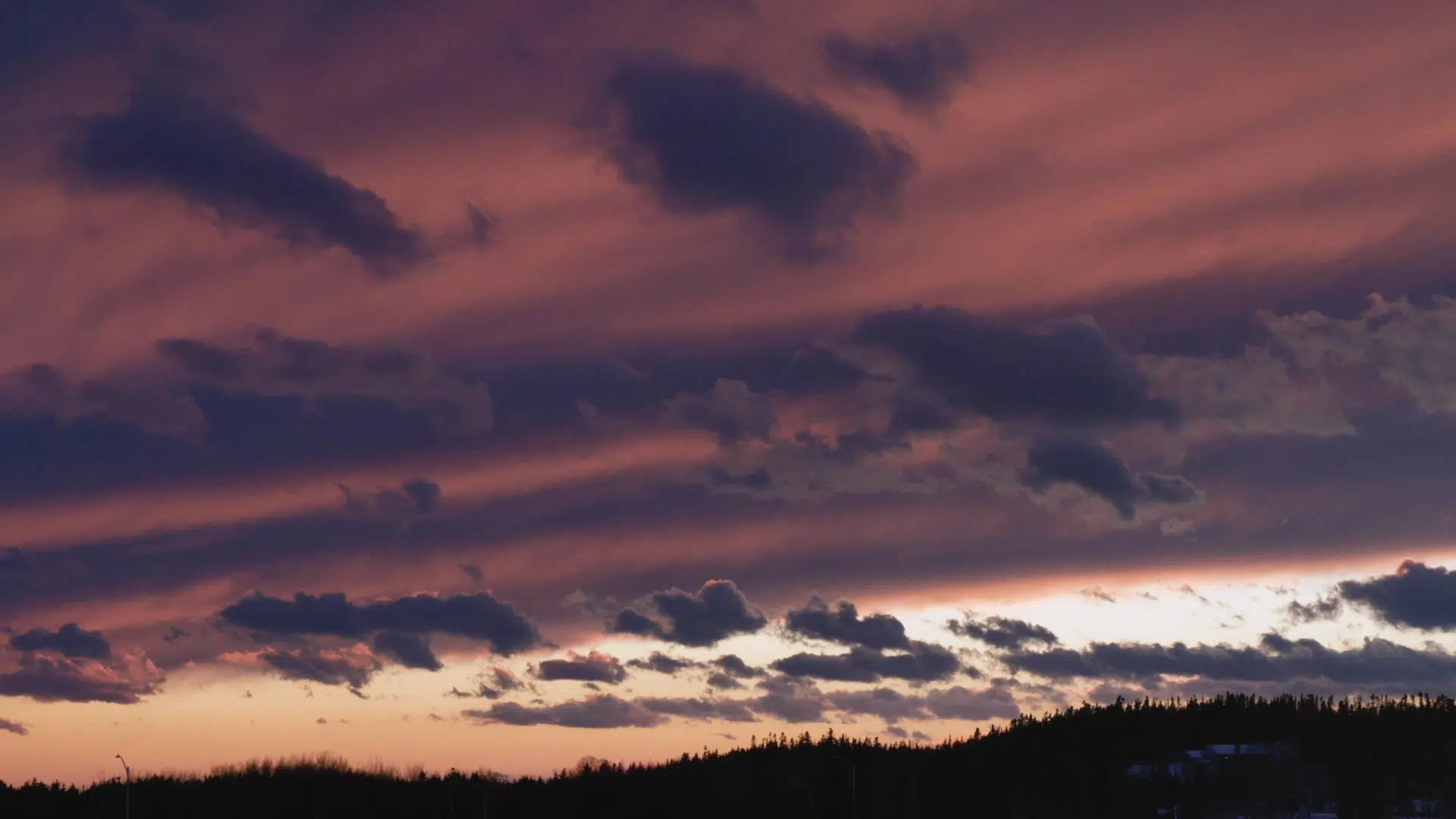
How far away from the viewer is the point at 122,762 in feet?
462
